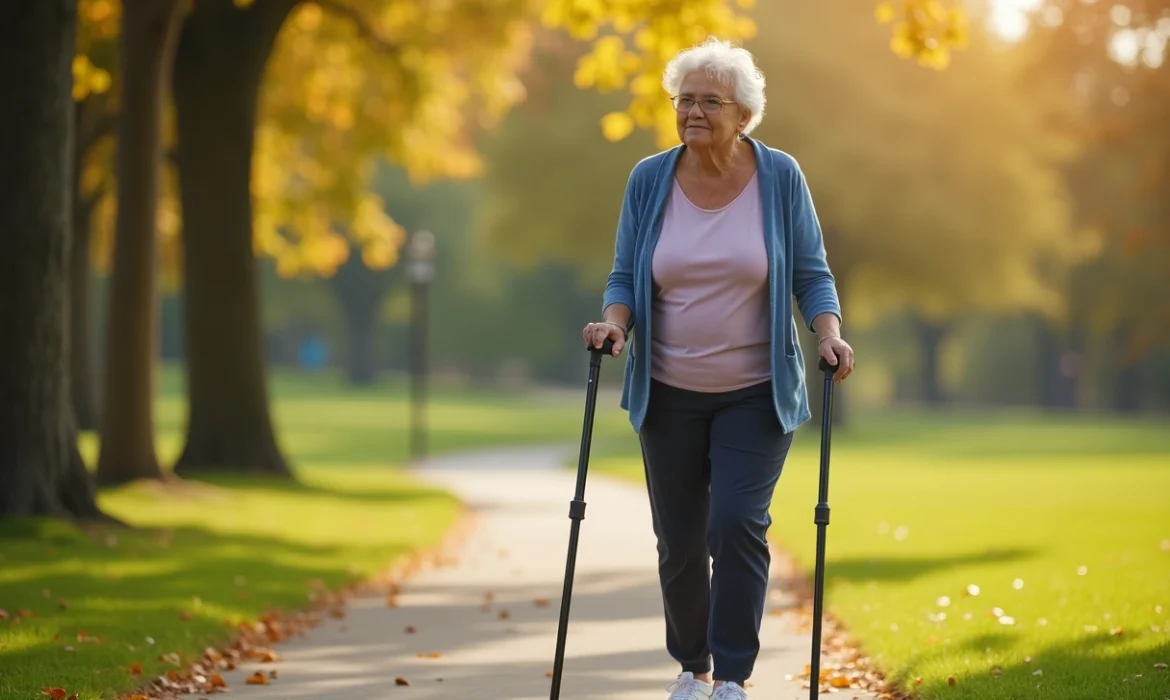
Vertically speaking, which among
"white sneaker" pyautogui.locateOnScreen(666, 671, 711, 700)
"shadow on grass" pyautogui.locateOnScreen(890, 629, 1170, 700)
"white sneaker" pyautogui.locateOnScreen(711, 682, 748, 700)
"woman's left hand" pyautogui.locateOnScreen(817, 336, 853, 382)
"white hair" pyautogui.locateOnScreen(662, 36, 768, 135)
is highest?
"white hair" pyautogui.locateOnScreen(662, 36, 768, 135)

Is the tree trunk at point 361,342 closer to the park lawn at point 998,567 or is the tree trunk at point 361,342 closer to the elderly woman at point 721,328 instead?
the park lawn at point 998,567

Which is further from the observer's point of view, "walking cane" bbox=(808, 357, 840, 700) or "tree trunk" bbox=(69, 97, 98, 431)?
"tree trunk" bbox=(69, 97, 98, 431)

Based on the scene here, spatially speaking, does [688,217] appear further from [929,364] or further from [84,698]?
[929,364]

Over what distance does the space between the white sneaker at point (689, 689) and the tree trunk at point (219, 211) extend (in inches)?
499

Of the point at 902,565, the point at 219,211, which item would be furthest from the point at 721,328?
the point at 219,211

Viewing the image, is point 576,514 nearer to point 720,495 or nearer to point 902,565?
point 720,495

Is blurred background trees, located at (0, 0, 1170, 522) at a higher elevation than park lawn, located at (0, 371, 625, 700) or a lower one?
higher

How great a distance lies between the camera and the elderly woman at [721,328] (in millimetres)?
5480

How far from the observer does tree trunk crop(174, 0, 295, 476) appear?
17578 mm

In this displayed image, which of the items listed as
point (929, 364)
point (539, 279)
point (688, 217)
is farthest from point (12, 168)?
point (539, 279)

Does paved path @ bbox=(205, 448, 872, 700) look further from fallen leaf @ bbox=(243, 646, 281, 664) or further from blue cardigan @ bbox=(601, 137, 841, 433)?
blue cardigan @ bbox=(601, 137, 841, 433)

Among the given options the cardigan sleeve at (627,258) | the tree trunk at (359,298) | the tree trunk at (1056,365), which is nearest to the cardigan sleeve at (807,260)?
the cardigan sleeve at (627,258)

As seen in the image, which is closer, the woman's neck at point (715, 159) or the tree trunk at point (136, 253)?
the woman's neck at point (715, 159)

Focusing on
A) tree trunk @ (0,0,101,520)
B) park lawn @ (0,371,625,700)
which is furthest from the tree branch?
tree trunk @ (0,0,101,520)
